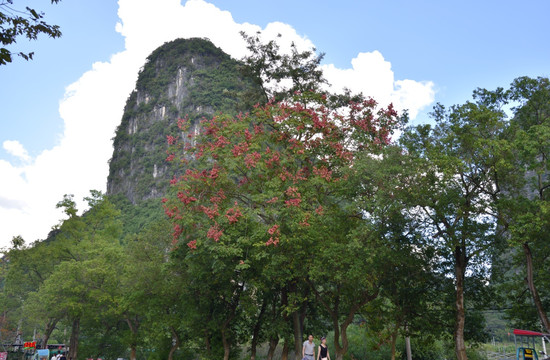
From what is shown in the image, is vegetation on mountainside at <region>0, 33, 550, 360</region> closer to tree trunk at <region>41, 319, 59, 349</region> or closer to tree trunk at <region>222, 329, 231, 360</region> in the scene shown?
tree trunk at <region>222, 329, 231, 360</region>

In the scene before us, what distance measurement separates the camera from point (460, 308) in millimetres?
16953

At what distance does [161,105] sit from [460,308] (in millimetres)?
144401

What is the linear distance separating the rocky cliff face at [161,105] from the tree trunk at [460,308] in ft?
376

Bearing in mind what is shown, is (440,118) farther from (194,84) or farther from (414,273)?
(194,84)

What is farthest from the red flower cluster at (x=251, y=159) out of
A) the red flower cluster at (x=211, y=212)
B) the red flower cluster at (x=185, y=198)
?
the red flower cluster at (x=185, y=198)

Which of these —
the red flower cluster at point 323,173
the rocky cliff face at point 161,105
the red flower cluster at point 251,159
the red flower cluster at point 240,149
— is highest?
the rocky cliff face at point 161,105

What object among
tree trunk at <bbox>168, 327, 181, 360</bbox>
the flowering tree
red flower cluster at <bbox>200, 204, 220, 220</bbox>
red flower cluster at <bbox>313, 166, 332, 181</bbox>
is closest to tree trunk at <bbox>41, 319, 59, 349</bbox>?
tree trunk at <bbox>168, 327, 181, 360</bbox>

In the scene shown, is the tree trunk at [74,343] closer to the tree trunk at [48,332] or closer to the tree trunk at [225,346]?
the tree trunk at [48,332]

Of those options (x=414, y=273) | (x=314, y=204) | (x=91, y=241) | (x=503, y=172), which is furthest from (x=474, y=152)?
(x=91, y=241)

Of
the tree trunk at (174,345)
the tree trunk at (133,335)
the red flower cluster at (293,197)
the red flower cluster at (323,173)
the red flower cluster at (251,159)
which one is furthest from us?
the tree trunk at (133,335)

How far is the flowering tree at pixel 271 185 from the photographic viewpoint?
1802cm

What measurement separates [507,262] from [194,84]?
451ft

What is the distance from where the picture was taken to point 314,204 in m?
19.7

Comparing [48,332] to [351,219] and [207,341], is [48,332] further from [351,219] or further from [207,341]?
[351,219]
